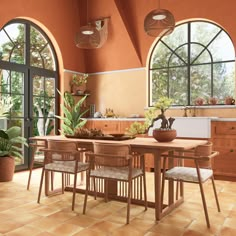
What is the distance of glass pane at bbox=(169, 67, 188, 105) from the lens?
5965mm

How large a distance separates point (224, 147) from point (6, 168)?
3.62 m

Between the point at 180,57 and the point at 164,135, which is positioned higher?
the point at 180,57

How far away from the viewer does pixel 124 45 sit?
6.20 metres

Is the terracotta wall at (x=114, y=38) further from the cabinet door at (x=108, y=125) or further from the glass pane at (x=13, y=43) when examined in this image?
the cabinet door at (x=108, y=125)

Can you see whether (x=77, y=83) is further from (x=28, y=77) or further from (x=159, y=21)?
(x=159, y=21)

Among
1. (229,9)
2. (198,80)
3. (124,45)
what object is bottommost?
(198,80)

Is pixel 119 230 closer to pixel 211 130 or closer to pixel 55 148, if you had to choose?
pixel 55 148

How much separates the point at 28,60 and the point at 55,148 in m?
2.85

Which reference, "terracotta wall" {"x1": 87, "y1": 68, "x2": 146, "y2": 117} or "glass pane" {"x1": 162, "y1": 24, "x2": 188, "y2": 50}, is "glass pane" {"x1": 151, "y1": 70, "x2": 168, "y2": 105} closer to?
"terracotta wall" {"x1": 87, "y1": 68, "x2": 146, "y2": 117}

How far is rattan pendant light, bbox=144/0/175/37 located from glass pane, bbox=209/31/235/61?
7.50 ft

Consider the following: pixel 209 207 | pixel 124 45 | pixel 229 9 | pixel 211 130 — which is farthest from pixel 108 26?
pixel 209 207

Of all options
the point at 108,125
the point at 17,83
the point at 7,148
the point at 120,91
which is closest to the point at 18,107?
the point at 17,83

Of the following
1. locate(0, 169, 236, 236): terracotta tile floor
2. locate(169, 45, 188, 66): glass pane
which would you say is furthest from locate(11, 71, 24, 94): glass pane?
locate(169, 45, 188, 66): glass pane

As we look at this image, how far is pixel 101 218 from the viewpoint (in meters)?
2.98
